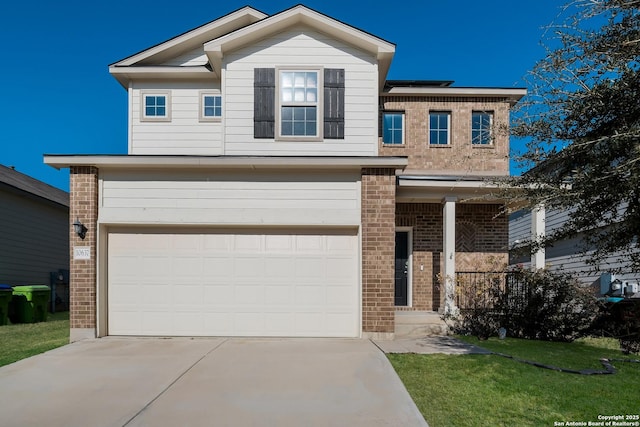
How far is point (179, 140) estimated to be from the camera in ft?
35.6

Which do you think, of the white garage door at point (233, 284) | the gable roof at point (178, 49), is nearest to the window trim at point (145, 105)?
the gable roof at point (178, 49)

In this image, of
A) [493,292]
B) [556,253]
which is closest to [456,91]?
[493,292]

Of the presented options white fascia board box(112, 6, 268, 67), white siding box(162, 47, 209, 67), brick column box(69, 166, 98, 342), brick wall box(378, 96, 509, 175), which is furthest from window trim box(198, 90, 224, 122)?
brick wall box(378, 96, 509, 175)

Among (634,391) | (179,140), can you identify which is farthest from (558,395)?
(179,140)

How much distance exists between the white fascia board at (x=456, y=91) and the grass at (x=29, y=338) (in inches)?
377

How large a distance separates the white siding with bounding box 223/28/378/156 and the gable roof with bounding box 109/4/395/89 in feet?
0.62

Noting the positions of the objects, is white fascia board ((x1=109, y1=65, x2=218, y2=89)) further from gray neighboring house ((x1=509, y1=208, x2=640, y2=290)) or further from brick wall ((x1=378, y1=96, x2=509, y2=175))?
gray neighboring house ((x1=509, y1=208, x2=640, y2=290))

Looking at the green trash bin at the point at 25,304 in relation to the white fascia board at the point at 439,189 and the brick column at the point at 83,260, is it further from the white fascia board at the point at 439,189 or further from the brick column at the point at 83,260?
the white fascia board at the point at 439,189

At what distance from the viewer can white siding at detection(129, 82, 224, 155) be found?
1076 cm

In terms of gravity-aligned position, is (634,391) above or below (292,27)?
below

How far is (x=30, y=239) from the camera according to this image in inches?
572

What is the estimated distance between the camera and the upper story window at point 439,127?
11430 millimetres

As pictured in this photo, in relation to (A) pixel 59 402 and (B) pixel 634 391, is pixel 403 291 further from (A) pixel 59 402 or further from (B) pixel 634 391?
(A) pixel 59 402

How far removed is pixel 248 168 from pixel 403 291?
5.44 meters
